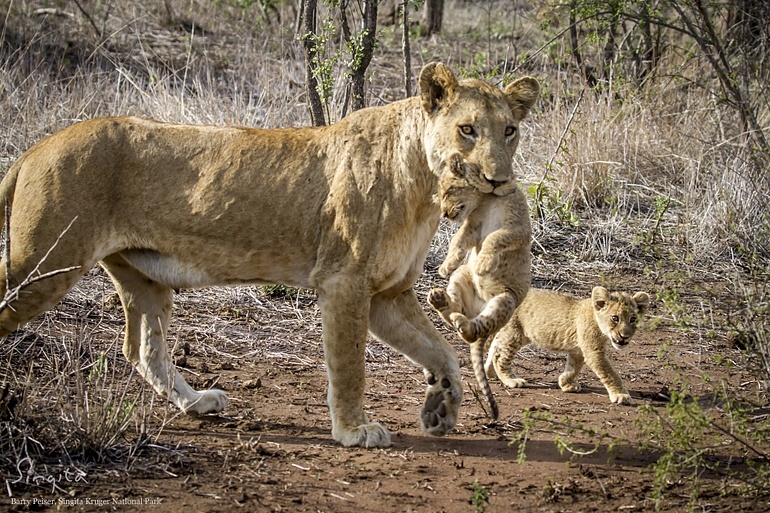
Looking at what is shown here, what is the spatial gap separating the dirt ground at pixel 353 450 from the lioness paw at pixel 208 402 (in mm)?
46

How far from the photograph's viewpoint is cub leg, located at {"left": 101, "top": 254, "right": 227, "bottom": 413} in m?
5.15

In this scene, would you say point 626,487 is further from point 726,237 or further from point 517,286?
point 726,237

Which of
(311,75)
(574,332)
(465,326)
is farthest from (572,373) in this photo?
(311,75)

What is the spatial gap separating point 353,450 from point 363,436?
0.26ft

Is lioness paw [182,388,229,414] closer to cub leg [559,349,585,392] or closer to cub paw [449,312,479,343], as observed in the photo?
cub paw [449,312,479,343]

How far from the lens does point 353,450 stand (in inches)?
184

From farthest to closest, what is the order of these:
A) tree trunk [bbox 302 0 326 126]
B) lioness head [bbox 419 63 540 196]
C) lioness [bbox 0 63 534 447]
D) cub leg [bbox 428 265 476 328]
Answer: tree trunk [bbox 302 0 326 126], cub leg [bbox 428 265 476 328], lioness [bbox 0 63 534 447], lioness head [bbox 419 63 540 196]

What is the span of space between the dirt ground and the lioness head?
127cm

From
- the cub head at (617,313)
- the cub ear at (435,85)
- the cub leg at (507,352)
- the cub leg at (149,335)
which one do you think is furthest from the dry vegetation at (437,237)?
the cub ear at (435,85)

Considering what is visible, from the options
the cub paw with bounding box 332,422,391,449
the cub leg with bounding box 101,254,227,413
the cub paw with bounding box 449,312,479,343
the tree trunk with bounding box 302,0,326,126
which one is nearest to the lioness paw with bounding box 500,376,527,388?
the cub paw with bounding box 449,312,479,343

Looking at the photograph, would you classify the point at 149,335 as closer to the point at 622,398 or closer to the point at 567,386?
the point at 567,386

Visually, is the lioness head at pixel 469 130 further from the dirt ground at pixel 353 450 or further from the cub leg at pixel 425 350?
the dirt ground at pixel 353 450

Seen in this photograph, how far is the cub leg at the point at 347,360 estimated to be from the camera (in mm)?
4660

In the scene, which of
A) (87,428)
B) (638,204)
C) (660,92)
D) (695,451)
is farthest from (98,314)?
(660,92)
